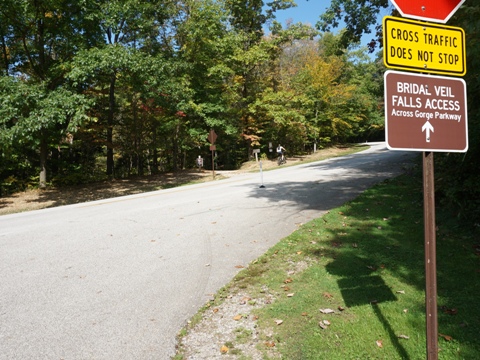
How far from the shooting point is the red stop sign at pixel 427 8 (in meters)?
2.36

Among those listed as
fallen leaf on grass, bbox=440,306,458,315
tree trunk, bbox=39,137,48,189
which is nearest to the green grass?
fallen leaf on grass, bbox=440,306,458,315

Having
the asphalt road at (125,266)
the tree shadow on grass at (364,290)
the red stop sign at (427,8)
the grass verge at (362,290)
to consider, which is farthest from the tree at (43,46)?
the red stop sign at (427,8)

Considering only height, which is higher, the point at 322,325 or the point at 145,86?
the point at 145,86

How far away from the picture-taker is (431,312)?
2236 millimetres

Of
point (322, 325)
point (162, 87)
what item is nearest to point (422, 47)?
point (322, 325)

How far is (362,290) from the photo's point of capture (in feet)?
13.3

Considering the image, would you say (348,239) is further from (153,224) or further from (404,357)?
(153,224)

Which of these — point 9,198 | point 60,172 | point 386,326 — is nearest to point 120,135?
point 60,172

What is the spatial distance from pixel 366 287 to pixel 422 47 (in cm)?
285

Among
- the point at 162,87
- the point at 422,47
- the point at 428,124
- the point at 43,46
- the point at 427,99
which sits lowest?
the point at 428,124

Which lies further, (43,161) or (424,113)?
(43,161)

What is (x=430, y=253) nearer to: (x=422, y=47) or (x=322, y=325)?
(x=422, y=47)

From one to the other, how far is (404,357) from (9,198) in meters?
18.8

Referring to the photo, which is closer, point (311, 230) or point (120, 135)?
point (311, 230)
